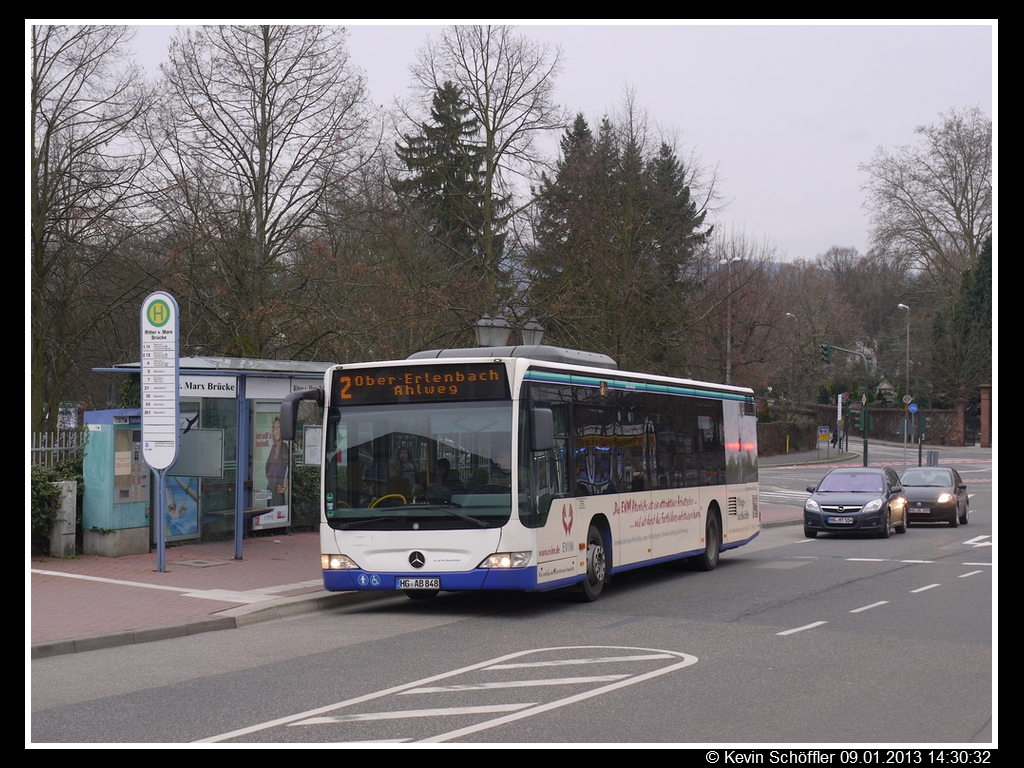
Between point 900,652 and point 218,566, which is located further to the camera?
point 218,566

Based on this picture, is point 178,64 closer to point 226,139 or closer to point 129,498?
point 226,139

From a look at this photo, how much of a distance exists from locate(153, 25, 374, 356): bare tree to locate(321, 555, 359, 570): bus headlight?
13.4m

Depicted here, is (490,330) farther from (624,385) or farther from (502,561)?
(502,561)

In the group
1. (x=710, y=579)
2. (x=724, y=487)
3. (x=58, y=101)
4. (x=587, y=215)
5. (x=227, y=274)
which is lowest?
(x=710, y=579)

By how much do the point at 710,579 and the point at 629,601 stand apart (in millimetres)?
2932

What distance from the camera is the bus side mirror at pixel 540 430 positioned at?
1206cm

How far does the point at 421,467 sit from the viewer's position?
39.9 feet

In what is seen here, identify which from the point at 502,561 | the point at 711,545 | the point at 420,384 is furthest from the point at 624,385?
the point at 711,545

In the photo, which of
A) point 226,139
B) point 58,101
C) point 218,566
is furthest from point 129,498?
point 58,101

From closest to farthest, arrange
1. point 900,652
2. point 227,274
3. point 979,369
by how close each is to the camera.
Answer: point 900,652, point 227,274, point 979,369

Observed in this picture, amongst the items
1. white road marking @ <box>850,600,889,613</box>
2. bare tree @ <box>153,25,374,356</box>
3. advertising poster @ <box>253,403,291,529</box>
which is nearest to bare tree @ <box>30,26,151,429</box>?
bare tree @ <box>153,25,374,356</box>

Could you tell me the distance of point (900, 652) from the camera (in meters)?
9.71

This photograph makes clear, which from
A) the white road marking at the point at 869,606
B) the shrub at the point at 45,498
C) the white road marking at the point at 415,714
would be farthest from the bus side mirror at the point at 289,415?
the white road marking at the point at 869,606

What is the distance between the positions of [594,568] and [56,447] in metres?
8.23
